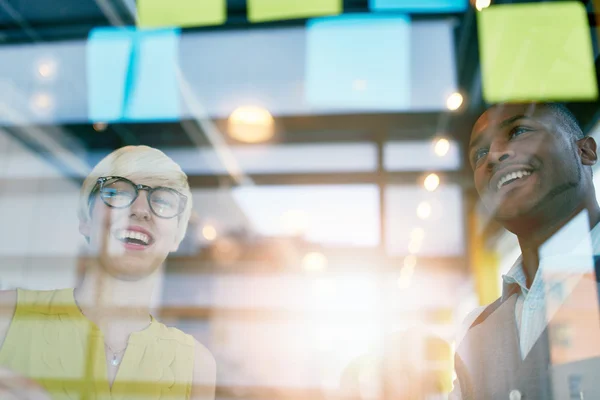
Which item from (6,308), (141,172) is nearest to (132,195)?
(141,172)

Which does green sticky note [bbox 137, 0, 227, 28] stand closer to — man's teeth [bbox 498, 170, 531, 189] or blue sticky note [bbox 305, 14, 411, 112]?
blue sticky note [bbox 305, 14, 411, 112]

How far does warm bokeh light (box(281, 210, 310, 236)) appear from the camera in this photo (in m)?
1.66

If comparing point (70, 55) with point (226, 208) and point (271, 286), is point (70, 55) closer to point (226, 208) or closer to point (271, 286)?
point (226, 208)

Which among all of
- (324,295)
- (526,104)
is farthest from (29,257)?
(526,104)

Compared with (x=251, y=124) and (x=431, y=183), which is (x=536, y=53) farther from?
(x=251, y=124)

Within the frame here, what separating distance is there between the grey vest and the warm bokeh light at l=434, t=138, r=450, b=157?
509 millimetres

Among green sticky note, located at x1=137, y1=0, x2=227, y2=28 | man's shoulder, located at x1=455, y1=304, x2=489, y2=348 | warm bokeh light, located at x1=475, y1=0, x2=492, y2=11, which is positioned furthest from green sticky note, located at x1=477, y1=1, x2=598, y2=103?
green sticky note, located at x1=137, y1=0, x2=227, y2=28

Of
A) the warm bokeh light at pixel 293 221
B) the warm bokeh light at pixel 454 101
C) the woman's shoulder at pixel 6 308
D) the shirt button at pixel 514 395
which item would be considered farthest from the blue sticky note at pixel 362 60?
the woman's shoulder at pixel 6 308

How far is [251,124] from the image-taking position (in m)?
1.79

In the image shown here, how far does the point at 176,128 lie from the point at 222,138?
0.19 meters

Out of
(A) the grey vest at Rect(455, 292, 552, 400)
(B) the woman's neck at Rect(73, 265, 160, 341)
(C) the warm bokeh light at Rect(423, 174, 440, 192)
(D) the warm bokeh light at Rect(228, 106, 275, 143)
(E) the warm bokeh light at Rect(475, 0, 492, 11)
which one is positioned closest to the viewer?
(A) the grey vest at Rect(455, 292, 552, 400)

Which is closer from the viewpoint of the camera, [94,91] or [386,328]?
[386,328]

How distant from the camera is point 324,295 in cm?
147

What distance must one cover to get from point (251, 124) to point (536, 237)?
0.99m
